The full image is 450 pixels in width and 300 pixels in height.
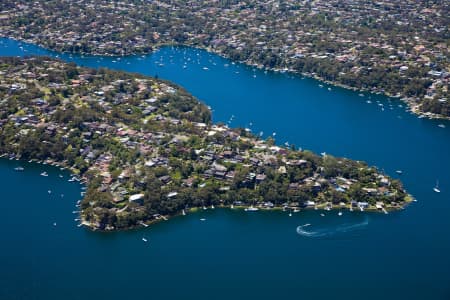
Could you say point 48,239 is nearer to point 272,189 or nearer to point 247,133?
point 272,189

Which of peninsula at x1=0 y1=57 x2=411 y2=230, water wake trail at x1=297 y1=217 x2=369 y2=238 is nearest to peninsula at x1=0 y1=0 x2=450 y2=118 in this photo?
peninsula at x1=0 y1=57 x2=411 y2=230

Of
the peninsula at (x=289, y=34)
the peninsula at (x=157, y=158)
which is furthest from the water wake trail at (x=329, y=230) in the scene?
the peninsula at (x=289, y=34)

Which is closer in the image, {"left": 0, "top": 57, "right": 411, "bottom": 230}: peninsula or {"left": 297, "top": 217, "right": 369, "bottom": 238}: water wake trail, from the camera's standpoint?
{"left": 297, "top": 217, "right": 369, "bottom": 238}: water wake trail

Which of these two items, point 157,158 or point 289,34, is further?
point 289,34

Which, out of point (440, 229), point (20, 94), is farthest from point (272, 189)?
point (20, 94)

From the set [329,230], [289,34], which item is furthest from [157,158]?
[289,34]

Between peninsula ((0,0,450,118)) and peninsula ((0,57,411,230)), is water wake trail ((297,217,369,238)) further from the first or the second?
peninsula ((0,0,450,118))

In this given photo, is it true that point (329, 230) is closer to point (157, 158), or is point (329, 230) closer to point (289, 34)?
point (157, 158)
